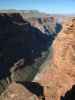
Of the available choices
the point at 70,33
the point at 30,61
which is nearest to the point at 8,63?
the point at 30,61

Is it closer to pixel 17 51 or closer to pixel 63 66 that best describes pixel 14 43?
pixel 17 51

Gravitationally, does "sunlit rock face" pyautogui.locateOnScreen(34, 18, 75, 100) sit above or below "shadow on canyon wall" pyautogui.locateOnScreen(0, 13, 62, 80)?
above

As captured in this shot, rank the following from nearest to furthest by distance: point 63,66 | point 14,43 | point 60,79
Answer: point 63,66
point 60,79
point 14,43

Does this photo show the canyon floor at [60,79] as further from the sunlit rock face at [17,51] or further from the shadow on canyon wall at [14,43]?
the shadow on canyon wall at [14,43]

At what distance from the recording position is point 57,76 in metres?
27.3

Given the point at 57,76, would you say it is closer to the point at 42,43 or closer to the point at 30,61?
the point at 30,61

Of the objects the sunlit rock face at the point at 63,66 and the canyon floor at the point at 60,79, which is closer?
the canyon floor at the point at 60,79

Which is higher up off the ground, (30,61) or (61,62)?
(61,62)

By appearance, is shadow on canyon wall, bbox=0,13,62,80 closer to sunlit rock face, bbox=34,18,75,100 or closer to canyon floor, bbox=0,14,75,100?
canyon floor, bbox=0,14,75,100

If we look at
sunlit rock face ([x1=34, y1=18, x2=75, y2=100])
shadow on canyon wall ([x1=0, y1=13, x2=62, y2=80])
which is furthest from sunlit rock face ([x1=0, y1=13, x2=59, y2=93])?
sunlit rock face ([x1=34, y1=18, x2=75, y2=100])

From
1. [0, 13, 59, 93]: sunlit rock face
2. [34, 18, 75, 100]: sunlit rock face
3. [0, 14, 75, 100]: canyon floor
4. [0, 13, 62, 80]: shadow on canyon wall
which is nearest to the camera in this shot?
[0, 14, 75, 100]: canyon floor

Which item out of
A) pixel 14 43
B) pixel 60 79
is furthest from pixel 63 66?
pixel 14 43

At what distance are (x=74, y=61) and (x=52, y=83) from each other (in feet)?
14.1

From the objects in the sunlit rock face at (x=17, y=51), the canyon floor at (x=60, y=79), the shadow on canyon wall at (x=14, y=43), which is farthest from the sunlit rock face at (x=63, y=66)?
the shadow on canyon wall at (x=14, y=43)
